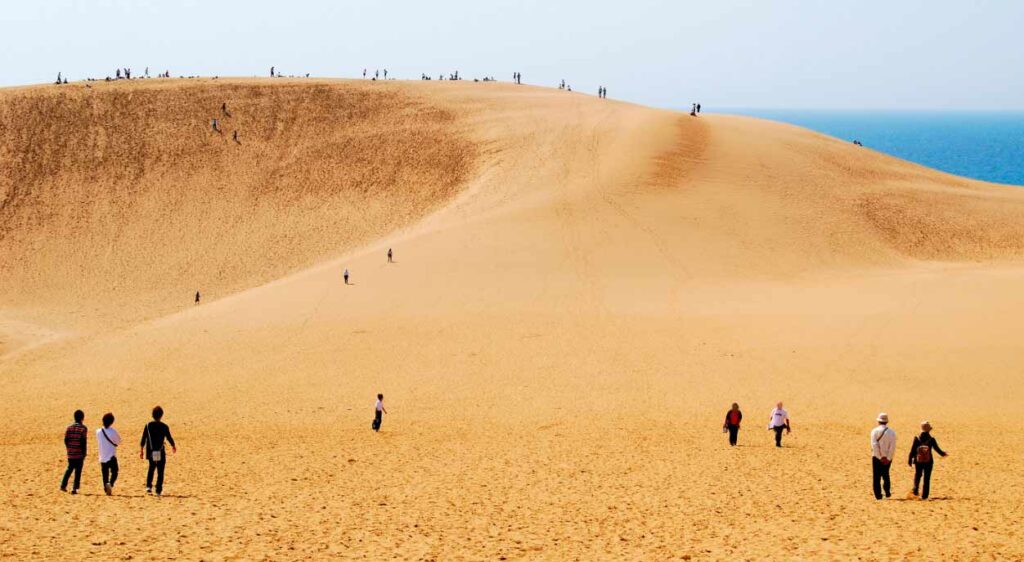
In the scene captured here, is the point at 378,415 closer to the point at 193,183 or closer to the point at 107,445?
the point at 107,445

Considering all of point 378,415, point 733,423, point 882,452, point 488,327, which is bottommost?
point 378,415

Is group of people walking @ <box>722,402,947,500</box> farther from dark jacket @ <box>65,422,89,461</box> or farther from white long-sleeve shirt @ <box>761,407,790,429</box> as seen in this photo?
dark jacket @ <box>65,422,89,461</box>

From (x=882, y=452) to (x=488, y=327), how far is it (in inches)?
Result: 696

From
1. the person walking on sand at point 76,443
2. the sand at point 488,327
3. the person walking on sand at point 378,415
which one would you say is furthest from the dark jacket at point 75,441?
the person walking on sand at point 378,415

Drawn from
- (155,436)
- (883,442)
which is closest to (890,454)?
(883,442)

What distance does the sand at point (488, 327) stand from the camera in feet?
44.0

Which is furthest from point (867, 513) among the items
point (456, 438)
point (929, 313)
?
point (929, 313)

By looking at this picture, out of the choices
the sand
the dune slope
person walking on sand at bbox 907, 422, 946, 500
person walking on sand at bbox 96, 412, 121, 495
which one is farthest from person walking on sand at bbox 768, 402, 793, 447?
the dune slope

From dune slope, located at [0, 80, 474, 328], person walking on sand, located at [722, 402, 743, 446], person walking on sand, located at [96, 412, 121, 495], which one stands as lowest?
person walking on sand, located at [96, 412, 121, 495]

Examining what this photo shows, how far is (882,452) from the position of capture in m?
13.9

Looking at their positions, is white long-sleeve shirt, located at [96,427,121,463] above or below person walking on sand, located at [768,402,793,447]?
below

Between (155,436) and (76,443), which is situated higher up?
(155,436)

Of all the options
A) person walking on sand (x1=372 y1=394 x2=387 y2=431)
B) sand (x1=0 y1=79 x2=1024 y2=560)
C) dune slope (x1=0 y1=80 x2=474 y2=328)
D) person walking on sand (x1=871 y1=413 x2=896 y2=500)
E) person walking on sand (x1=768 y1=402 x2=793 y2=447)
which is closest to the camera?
sand (x1=0 y1=79 x2=1024 y2=560)

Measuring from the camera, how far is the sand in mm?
13414
